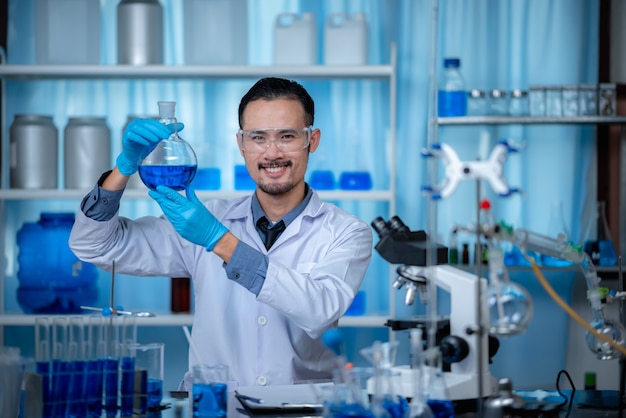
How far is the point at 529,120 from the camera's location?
10.5ft

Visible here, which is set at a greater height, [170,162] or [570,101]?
[570,101]

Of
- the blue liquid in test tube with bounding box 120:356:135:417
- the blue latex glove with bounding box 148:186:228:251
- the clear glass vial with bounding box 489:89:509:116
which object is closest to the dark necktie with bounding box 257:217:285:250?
the blue latex glove with bounding box 148:186:228:251

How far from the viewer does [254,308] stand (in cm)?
225

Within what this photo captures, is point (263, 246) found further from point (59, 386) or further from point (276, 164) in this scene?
point (59, 386)

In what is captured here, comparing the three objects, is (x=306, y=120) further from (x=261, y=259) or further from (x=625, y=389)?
(x=625, y=389)

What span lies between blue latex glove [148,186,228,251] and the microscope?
0.40 meters

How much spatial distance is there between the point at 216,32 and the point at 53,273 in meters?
1.05

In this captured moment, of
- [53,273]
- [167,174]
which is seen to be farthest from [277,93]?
[53,273]

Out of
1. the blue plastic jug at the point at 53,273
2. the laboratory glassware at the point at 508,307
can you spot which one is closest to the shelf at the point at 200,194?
the blue plastic jug at the point at 53,273

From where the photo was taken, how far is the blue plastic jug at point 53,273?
3287 mm

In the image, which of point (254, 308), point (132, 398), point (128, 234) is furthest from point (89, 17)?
point (132, 398)

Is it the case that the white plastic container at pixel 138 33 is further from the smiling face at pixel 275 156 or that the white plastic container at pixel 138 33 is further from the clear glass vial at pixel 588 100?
the clear glass vial at pixel 588 100

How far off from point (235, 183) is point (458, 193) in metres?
0.85

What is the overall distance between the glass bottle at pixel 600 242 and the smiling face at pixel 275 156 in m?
1.44
